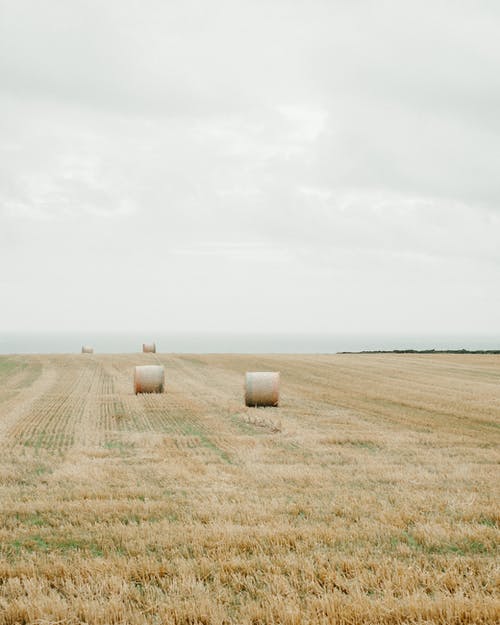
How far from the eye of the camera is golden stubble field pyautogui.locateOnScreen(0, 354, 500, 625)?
17.4 ft

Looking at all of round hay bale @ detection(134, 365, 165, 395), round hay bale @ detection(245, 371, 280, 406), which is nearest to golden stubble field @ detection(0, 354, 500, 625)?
round hay bale @ detection(245, 371, 280, 406)

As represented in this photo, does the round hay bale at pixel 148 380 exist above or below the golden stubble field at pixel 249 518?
above

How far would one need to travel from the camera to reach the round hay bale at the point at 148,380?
23534 millimetres

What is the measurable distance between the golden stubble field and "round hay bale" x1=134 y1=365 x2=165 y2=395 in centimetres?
558

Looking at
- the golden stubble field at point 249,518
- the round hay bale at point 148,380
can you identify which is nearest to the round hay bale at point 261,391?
the golden stubble field at point 249,518

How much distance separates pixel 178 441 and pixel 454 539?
24.8 ft

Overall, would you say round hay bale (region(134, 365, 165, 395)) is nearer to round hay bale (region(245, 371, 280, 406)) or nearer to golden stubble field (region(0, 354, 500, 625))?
round hay bale (region(245, 371, 280, 406))

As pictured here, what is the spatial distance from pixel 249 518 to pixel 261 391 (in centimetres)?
1232

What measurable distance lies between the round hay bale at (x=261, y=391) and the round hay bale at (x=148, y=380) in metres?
4.89

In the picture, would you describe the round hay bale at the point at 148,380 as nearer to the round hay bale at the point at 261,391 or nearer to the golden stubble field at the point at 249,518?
the round hay bale at the point at 261,391

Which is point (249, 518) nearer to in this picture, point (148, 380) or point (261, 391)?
point (261, 391)

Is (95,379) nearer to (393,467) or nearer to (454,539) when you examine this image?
(393,467)

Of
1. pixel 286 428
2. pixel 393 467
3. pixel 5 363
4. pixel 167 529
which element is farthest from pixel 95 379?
pixel 167 529

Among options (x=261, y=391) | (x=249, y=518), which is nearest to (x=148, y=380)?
(x=261, y=391)
